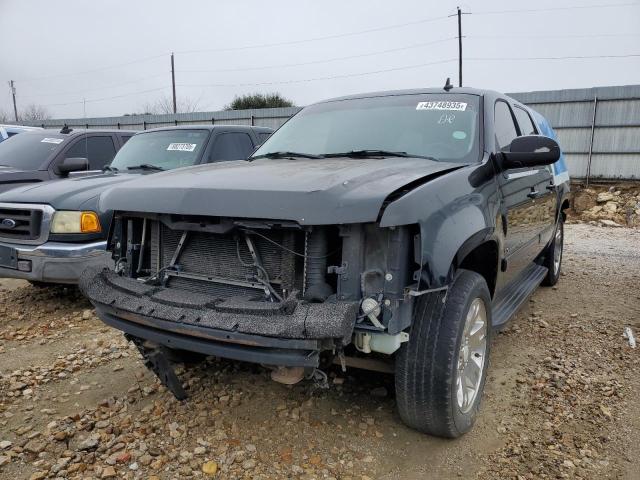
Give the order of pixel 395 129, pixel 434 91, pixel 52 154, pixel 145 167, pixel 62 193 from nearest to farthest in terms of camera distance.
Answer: pixel 395 129
pixel 434 91
pixel 62 193
pixel 145 167
pixel 52 154

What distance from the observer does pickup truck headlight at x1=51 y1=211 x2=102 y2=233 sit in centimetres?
447

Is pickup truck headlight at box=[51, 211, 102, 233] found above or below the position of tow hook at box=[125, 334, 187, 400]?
above

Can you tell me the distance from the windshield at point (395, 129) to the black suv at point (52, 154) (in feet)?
12.0

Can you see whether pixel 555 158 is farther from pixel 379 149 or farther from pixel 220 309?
pixel 220 309

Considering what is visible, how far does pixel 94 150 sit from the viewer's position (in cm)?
692

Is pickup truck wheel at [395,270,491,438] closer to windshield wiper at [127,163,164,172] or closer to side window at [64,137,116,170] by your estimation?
windshield wiper at [127,163,164,172]

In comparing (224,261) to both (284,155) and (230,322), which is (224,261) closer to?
(230,322)

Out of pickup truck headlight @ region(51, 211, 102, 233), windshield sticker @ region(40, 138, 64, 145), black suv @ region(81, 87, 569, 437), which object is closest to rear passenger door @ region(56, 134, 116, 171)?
windshield sticker @ region(40, 138, 64, 145)

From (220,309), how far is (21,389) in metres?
1.87

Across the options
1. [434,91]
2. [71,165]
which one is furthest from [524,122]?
[71,165]

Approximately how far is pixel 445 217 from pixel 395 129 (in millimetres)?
1211

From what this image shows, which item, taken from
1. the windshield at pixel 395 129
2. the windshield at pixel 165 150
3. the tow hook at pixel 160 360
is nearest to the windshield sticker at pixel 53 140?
the windshield at pixel 165 150

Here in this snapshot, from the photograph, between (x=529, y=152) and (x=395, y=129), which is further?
(x=395, y=129)

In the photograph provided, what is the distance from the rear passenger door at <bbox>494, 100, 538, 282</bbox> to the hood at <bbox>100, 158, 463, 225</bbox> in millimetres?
645
